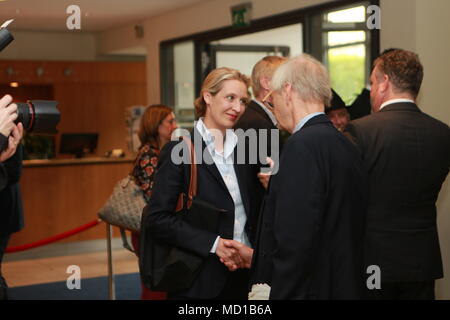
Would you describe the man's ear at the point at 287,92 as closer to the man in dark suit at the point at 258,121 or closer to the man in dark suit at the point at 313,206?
the man in dark suit at the point at 313,206

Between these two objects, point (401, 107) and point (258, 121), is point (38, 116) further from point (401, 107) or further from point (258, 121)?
point (401, 107)

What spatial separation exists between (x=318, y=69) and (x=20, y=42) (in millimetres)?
9673

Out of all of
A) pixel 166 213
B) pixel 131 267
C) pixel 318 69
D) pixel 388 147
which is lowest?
pixel 131 267

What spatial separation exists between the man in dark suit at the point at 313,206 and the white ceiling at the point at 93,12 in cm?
527

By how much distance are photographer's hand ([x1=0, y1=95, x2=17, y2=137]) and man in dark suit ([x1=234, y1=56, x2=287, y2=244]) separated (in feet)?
3.29

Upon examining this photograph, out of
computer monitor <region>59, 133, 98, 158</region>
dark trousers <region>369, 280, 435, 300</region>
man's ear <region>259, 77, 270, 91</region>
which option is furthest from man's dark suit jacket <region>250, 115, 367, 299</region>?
computer monitor <region>59, 133, 98, 158</region>

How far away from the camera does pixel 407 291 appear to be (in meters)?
3.09

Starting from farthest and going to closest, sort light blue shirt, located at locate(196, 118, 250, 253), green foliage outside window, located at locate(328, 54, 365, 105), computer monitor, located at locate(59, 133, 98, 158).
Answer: computer monitor, located at locate(59, 133, 98, 158) < green foliage outside window, located at locate(328, 54, 365, 105) < light blue shirt, located at locate(196, 118, 250, 253)

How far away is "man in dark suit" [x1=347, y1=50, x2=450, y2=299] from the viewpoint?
2.92 meters

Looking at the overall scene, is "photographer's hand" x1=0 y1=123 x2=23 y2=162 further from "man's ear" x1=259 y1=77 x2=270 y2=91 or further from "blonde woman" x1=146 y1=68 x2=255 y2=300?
"man's ear" x1=259 y1=77 x2=270 y2=91

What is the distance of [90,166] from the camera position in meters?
8.20
